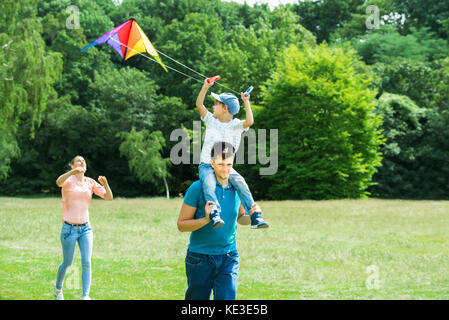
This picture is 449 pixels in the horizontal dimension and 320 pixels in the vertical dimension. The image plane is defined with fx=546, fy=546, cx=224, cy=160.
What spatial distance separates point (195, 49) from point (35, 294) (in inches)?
1829

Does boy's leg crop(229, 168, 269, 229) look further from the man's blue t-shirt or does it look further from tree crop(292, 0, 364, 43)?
tree crop(292, 0, 364, 43)

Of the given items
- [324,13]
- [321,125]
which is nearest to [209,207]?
[321,125]

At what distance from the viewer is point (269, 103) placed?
141 ft

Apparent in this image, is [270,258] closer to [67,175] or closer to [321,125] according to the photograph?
[67,175]

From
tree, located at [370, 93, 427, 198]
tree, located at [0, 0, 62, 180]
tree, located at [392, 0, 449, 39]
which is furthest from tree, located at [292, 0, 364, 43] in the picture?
tree, located at [0, 0, 62, 180]

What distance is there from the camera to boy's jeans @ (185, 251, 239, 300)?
16.6ft

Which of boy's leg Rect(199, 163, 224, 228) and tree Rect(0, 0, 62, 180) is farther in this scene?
tree Rect(0, 0, 62, 180)

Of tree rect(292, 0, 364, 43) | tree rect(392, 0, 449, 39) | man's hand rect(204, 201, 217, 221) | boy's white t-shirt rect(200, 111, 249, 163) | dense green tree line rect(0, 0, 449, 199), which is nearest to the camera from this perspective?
man's hand rect(204, 201, 217, 221)

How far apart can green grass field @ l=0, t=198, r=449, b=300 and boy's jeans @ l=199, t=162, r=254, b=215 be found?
457 centimetres

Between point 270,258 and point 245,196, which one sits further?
point 270,258

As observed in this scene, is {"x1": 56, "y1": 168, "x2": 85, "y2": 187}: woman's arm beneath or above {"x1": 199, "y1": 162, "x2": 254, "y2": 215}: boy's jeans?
above

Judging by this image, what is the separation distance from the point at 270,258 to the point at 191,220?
9504mm

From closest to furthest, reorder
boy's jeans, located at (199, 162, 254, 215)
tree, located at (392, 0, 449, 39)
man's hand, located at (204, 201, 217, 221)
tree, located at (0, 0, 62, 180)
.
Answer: man's hand, located at (204, 201, 217, 221), boy's jeans, located at (199, 162, 254, 215), tree, located at (0, 0, 62, 180), tree, located at (392, 0, 449, 39)

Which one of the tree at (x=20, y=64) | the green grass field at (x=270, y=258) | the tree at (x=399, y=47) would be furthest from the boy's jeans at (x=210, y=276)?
the tree at (x=399, y=47)
